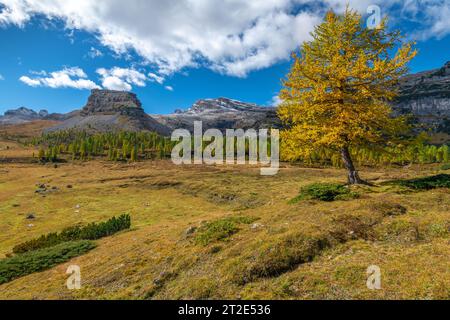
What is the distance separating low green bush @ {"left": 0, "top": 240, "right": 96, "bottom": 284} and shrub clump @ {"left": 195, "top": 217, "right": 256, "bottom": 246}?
1179cm

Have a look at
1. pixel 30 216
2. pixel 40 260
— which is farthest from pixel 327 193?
pixel 30 216

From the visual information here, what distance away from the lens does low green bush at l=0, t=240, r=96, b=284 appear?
819 inches

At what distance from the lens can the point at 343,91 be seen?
2466 cm

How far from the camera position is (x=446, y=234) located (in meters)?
12.6

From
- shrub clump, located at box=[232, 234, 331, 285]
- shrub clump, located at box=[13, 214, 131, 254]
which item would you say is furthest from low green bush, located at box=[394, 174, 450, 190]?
shrub clump, located at box=[13, 214, 131, 254]

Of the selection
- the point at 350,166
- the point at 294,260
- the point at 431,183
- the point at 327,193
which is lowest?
the point at 294,260

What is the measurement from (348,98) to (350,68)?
250 cm

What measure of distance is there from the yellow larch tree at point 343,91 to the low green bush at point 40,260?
20259mm

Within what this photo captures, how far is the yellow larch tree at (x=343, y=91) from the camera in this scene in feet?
76.5

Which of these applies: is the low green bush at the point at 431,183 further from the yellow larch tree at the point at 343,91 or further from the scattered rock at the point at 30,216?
the scattered rock at the point at 30,216

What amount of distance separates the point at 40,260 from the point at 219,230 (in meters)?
15.3

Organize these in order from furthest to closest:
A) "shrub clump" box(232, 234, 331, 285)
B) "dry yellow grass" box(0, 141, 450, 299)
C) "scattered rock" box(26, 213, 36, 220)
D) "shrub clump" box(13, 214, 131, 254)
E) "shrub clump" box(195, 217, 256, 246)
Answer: "scattered rock" box(26, 213, 36, 220) < "shrub clump" box(13, 214, 131, 254) < "shrub clump" box(195, 217, 256, 246) < "shrub clump" box(232, 234, 331, 285) < "dry yellow grass" box(0, 141, 450, 299)

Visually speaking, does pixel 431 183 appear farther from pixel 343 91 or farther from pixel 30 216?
pixel 30 216

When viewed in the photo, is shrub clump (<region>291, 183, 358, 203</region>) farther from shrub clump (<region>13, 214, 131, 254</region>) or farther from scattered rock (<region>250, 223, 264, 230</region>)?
shrub clump (<region>13, 214, 131, 254</region>)
